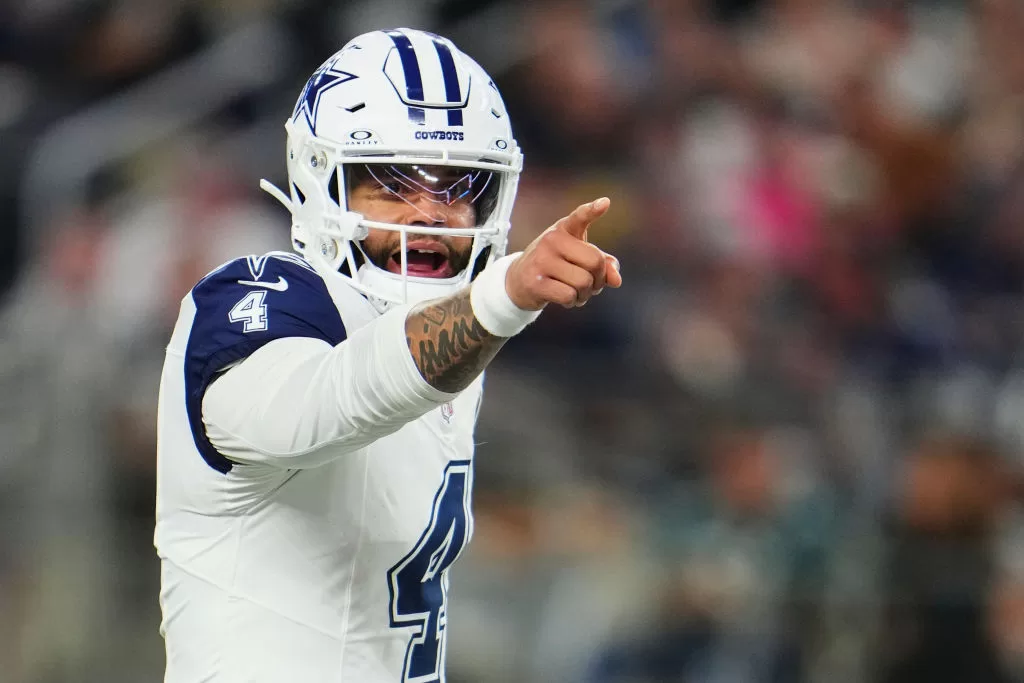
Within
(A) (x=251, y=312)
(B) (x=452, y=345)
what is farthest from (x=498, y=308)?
(A) (x=251, y=312)

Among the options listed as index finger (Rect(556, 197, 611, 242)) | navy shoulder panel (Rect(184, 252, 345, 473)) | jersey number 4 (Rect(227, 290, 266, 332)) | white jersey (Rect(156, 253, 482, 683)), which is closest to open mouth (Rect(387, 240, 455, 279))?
white jersey (Rect(156, 253, 482, 683))

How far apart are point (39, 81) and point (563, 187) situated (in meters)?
2.30

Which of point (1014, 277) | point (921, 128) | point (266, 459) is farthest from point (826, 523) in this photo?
point (266, 459)

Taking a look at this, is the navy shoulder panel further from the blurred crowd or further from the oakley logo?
the blurred crowd

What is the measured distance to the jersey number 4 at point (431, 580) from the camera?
230cm

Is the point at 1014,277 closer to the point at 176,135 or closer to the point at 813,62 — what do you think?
the point at 813,62

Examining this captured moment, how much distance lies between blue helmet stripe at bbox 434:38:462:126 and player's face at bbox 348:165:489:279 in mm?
93

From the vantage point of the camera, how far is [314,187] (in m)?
2.48

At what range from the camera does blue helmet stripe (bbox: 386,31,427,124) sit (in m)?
2.40

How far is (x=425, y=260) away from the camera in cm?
247

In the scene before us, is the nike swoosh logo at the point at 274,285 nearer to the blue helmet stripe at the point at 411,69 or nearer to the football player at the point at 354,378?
the football player at the point at 354,378

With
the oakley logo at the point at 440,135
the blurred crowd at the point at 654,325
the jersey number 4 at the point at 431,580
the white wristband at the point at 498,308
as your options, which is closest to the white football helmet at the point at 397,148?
the oakley logo at the point at 440,135

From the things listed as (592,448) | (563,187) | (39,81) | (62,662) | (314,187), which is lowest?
(62,662)

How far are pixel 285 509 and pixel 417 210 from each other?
1.81 ft
